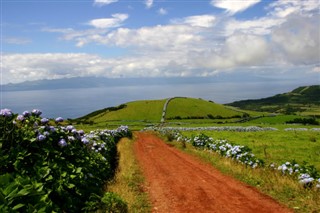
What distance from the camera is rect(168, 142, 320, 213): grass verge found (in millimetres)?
12109

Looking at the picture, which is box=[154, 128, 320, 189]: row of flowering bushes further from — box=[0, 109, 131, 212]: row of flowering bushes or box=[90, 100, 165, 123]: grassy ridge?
box=[90, 100, 165, 123]: grassy ridge

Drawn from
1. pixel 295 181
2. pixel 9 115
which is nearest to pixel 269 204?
pixel 295 181

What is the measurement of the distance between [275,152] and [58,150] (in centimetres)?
2551

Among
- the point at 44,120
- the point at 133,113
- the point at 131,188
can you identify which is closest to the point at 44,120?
the point at 44,120

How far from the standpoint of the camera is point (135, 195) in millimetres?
13773

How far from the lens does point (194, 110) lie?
126 metres

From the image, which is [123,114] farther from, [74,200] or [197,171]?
[74,200]

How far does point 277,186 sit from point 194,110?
111 metres

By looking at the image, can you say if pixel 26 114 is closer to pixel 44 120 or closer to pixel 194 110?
pixel 44 120

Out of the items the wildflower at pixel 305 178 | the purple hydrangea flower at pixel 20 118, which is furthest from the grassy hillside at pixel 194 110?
the purple hydrangea flower at pixel 20 118

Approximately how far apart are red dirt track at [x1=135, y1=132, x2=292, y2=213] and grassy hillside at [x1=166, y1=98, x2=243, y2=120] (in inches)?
3755

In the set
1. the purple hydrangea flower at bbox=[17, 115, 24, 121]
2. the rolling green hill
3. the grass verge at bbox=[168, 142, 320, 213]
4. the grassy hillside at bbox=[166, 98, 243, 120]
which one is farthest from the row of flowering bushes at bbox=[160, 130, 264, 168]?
the grassy hillside at bbox=[166, 98, 243, 120]

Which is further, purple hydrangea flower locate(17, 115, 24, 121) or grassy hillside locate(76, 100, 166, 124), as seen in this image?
grassy hillside locate(76, 100, 166, 124)

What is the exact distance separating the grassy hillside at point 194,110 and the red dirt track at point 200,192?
95382mm
